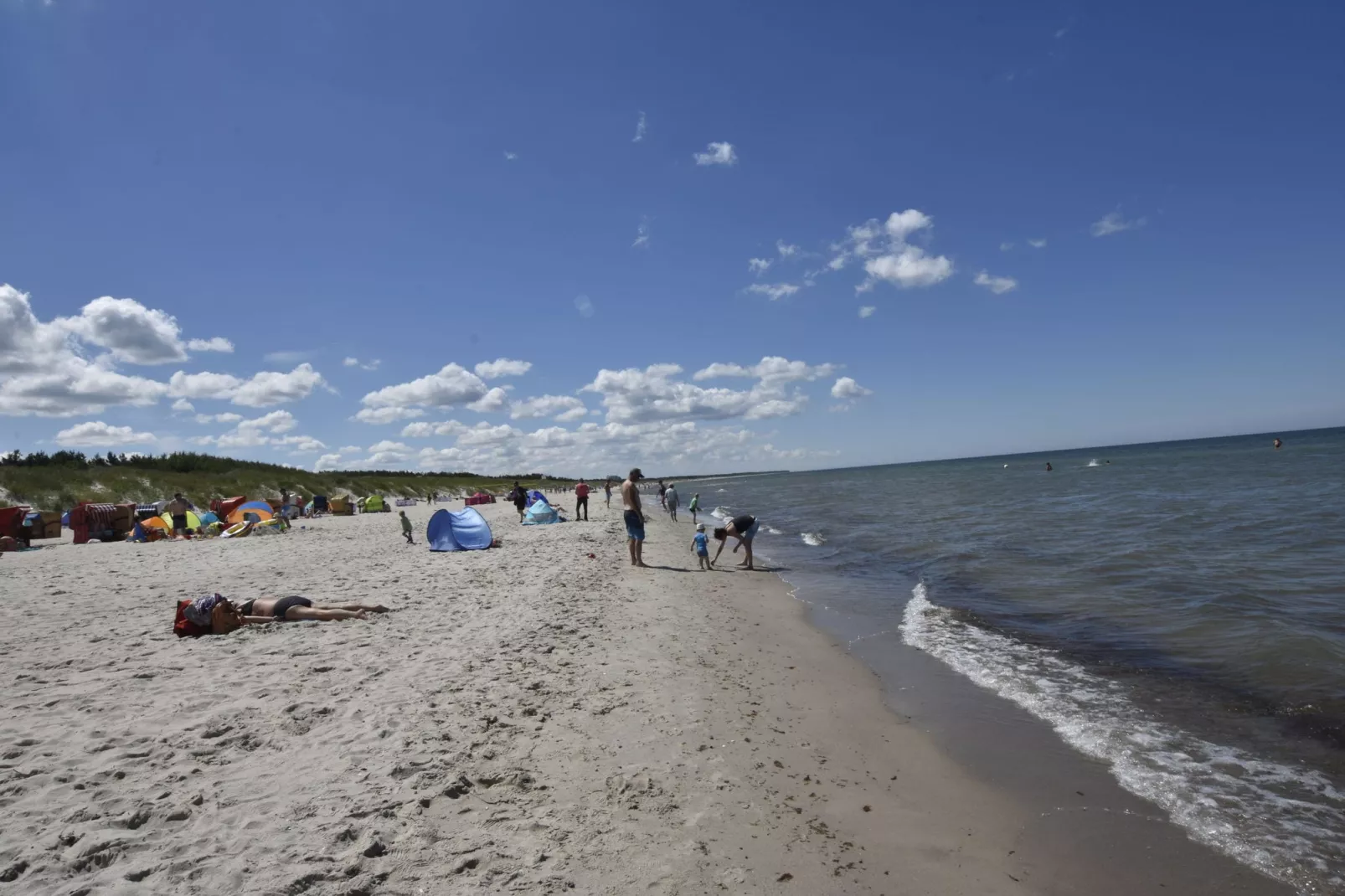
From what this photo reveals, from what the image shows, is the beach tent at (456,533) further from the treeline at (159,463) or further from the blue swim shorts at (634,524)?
the treeline at (159,463)

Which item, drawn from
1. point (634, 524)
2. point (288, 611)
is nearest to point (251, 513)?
point (634, 524)

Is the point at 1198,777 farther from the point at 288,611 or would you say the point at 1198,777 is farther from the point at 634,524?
the point at 634,524

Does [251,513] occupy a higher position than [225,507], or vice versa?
[225,507]

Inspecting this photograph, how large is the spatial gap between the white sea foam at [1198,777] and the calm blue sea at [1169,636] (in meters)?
0.02

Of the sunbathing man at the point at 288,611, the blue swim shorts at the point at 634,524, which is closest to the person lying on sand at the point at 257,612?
the sunbathing man at the point at 288,611

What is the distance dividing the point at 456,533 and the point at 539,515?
9831mm

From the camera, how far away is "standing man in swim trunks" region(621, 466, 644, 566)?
12.9 m

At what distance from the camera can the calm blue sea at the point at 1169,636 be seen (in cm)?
443

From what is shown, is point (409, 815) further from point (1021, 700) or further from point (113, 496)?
point (113, 496)

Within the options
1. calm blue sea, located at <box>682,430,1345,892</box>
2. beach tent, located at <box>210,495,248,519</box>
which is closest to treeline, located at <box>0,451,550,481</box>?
beach tent, located at <box>210,495,248,519</box>

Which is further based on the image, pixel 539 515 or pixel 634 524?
pixel 539 515

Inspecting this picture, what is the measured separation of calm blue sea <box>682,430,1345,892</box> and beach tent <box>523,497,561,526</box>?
34.1ft

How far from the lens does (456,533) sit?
16.8m

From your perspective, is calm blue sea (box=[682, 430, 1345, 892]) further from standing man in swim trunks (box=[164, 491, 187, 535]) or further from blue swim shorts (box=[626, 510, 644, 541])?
standing man in swim trunks (box=[164, 491, 187, 535])
